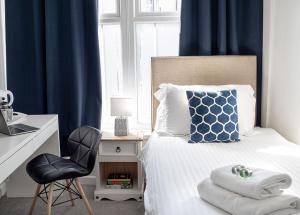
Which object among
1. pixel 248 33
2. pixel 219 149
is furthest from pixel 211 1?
pixel 219 149

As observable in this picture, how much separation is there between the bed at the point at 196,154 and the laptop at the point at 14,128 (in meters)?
0.82

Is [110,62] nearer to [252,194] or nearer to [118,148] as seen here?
[118,148]

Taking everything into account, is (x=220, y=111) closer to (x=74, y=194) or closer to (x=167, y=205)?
(x=167, y=205)

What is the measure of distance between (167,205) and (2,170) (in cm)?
87

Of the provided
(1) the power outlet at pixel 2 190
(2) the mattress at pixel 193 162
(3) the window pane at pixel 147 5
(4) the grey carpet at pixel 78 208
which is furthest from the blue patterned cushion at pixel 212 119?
(1) the power outlet at pixel 2 190

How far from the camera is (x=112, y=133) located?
126 inches

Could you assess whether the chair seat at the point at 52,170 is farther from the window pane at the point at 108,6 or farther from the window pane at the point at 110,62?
the window pane at the point at 108,6

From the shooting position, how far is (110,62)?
3426mm

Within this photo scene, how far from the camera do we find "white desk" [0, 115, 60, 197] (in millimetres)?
1988

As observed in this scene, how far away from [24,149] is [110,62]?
1421 mm

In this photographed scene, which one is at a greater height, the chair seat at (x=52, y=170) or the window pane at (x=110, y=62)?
the window pane at (x=110, y=62)

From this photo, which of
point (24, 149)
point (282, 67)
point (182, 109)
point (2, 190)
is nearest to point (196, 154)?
point (182, 109)

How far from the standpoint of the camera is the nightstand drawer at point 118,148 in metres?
3.03

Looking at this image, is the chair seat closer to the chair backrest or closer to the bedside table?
the chair backrest
